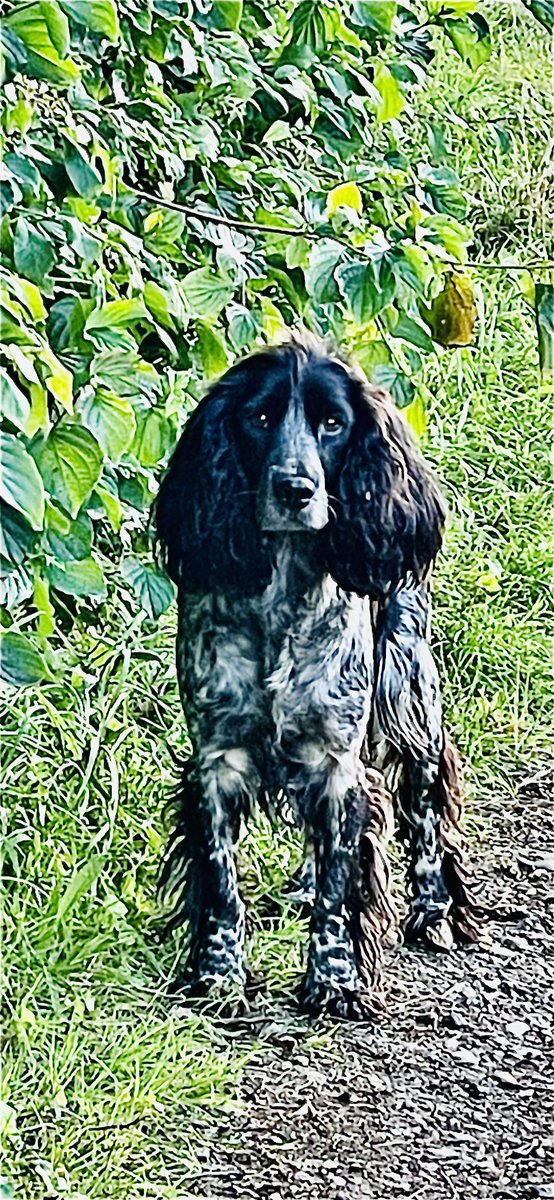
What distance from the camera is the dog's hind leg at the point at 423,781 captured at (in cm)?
229

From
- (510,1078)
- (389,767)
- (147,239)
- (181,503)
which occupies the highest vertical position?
(147,239)

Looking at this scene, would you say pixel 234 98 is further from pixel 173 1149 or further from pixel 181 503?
pixel 173 1149

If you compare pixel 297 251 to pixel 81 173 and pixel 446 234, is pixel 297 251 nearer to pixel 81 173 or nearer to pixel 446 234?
pixel 446 234

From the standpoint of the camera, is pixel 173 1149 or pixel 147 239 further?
pixel 147 239

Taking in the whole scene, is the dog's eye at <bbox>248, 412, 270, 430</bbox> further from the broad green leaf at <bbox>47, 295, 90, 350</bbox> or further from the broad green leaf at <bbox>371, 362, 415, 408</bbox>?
the broad green leaf at <bbox>47, 295, 90, 350</bbox>

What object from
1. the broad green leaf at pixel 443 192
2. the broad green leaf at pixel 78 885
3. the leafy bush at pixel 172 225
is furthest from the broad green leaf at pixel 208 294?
the broad green leaf at pixel 78 885

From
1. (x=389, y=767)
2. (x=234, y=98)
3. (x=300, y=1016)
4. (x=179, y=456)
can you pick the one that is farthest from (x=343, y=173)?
(x=300, y=1016)

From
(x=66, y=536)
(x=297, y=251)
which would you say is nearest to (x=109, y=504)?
(x=66, y=536)

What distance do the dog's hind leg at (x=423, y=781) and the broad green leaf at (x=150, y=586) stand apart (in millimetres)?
282

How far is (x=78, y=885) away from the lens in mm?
2285

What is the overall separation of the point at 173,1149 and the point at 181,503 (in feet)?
2.29

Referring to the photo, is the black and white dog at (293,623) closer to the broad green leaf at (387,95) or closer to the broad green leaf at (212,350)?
the broad green leaf at (212,350)

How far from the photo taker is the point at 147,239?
2.19 metres

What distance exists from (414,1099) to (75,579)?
74 cm
